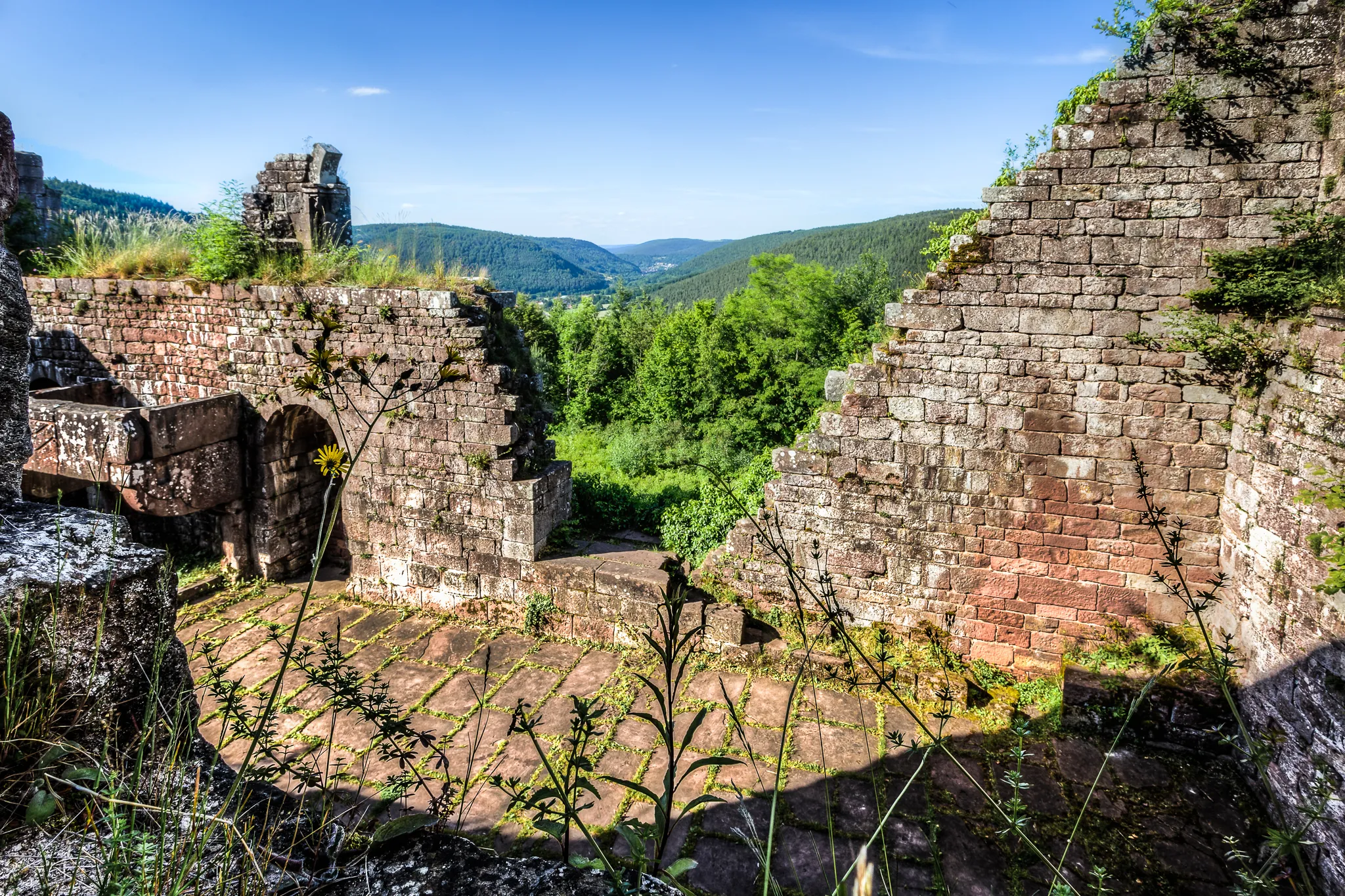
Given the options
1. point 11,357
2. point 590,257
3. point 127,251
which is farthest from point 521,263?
point 11,357

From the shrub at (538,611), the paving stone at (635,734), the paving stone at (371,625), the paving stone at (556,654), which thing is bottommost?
the paving stone at (635,734)

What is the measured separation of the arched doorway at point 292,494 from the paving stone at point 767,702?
5604mm

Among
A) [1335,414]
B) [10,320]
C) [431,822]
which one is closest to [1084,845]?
[1335,414]

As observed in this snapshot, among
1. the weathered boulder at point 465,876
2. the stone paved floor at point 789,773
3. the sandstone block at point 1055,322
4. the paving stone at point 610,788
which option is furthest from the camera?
the sandstone block at point 1055,322

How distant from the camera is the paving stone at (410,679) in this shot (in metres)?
6.09

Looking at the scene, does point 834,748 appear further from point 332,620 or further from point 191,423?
point 191,423

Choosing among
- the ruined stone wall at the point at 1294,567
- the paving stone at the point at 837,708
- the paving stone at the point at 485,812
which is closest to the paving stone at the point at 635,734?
the paving stone at the point at 485,812

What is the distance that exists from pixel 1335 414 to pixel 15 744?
593cm

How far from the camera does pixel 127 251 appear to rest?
8844mm

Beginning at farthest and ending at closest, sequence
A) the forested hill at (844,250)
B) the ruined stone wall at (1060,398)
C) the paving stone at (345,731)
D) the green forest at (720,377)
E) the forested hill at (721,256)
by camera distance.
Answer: the forested hill at (721,256), the forested hill at (844,250), the green forest at (720,377), the paving stone at (345,731), the ruined stone wall at (1060,398)

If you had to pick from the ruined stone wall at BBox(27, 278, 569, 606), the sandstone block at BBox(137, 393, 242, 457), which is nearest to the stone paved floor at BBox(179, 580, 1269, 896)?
the ruined stone wall at BBox(27, 278, 569, 606)

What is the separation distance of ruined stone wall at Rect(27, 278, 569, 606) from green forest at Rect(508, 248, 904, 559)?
5.43 metres

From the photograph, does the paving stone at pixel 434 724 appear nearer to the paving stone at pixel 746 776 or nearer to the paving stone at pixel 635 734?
the paving stone at pixel 635 734

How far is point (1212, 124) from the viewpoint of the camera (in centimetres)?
507
